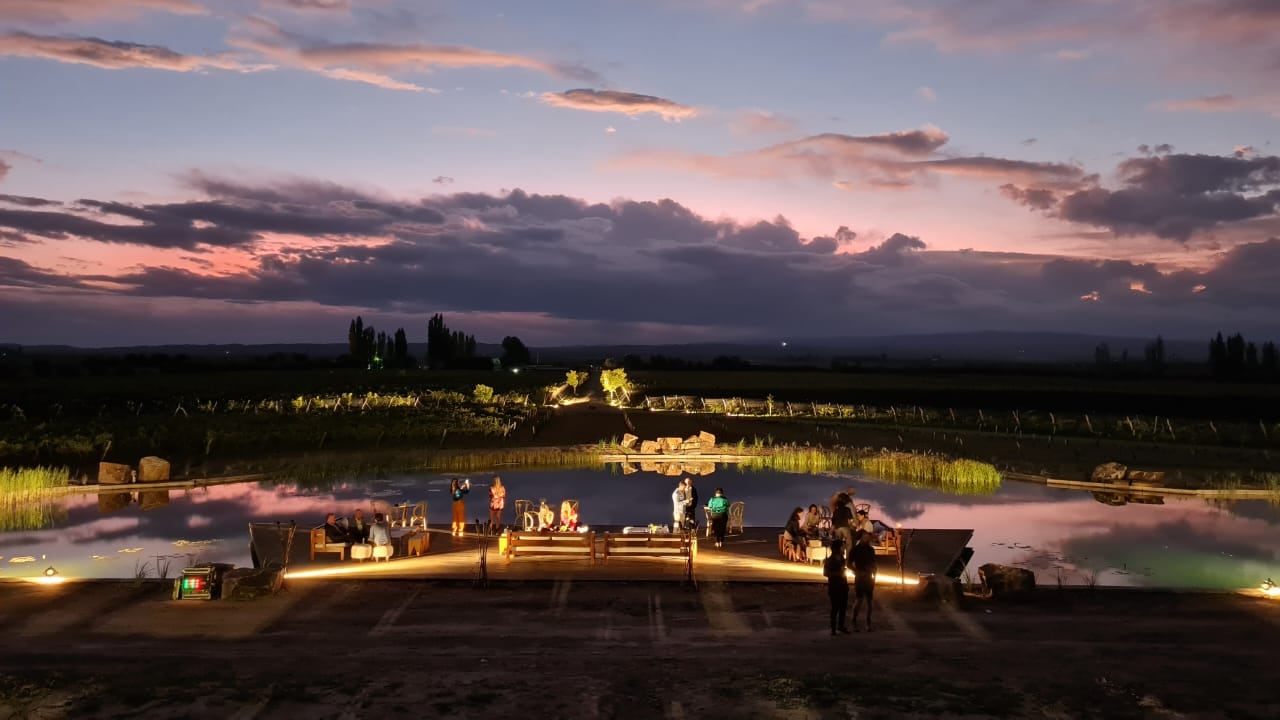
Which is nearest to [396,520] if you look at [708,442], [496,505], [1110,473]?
[496,505]

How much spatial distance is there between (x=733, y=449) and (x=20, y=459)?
3159cm

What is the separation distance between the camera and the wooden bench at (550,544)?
21016mm

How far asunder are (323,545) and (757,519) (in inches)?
610

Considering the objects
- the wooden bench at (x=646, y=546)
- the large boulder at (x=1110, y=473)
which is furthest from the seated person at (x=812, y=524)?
the large boulder at (x=1110, y=473)

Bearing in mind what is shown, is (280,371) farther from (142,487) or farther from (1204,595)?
(1204,595)

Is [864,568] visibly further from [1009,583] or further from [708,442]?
[708,442]

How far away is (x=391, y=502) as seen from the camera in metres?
34.6

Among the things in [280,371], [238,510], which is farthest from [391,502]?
[280,371]

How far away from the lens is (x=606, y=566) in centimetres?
2061

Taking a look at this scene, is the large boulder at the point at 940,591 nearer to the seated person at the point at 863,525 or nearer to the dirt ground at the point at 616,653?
the dirt ground at the point at 616,653

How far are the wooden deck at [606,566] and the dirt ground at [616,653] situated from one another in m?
0.58

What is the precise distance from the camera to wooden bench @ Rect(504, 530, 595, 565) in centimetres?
2102

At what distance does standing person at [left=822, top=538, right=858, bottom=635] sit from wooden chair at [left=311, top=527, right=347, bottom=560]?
1083 centimetres

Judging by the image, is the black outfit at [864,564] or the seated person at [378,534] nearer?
the black outfit at [864,564]
